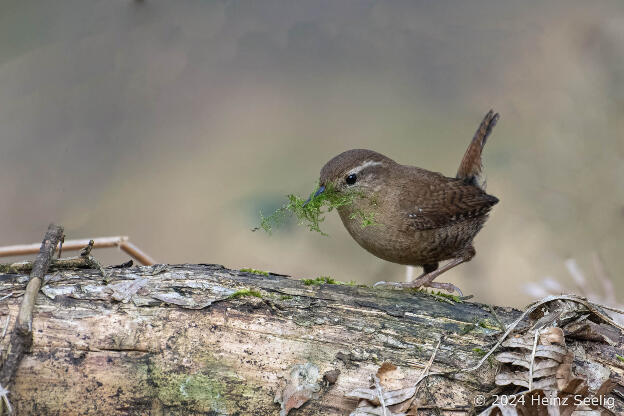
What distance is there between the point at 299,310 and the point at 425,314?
50 cm

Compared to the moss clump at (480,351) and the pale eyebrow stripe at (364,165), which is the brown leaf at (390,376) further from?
the pale eyebrow stripe at (364,165)

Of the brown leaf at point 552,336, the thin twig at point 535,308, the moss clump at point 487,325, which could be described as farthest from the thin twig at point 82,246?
the brown leaf at point 552,336

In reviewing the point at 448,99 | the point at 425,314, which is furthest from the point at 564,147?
the point at 425,314

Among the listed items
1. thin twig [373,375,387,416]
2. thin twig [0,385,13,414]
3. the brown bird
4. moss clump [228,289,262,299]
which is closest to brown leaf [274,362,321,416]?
thin twig [373,375,387,416]

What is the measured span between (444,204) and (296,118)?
49.4 inches

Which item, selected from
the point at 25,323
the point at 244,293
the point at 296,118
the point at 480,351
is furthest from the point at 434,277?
the point at 25,323

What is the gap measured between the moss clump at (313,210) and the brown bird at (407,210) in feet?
0.08

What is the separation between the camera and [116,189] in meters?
3.59

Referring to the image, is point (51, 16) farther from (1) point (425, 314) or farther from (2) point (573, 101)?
(2) point (573, 101)

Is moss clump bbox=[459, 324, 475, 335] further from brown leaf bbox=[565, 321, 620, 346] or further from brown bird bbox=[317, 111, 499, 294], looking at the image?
brown bird bbox=[317, 111, 499, 294]

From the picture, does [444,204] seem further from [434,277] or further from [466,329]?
[466,329]

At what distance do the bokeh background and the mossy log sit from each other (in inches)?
56.9

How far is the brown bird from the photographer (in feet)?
9.74

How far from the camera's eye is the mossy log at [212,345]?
1.86 m
